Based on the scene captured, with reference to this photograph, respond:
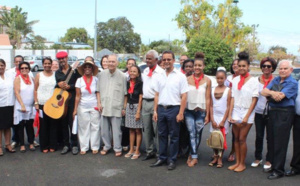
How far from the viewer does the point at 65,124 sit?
6.18 m

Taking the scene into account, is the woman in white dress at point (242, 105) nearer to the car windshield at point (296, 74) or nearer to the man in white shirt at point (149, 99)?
the man in white shirt at point (149, 99)

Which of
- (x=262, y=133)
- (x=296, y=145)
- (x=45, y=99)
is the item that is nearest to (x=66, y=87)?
(x=45, y=99)

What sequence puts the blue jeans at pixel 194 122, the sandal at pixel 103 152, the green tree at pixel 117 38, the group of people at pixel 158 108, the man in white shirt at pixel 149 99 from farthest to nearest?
the green tree at pixel 117 38 < the sandal at pixel 103 152 < the man in white shirt at pixel 149 99 < the blue jeans at pixel 194 122 < the group of people at pixel 158 108

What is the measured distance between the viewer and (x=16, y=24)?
43.1 m

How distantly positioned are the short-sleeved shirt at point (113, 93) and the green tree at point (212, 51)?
1224cm

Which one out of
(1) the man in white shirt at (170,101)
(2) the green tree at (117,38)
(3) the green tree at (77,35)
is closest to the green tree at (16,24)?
(2) the green tree at (117,38)

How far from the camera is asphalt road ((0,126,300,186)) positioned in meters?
4.71

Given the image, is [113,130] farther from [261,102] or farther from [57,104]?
[261,102]

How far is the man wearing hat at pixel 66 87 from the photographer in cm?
594

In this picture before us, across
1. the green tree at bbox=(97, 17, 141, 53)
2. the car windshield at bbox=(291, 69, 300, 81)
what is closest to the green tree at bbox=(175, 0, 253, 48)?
the car windshield at bbox=(291, 69, 300, 81)

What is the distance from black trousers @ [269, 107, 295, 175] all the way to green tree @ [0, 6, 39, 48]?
43.6m

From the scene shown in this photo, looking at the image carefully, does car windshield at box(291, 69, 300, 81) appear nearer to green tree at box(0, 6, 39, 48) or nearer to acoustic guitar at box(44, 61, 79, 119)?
acoustic guitar at box(44, 61, 79, 119)

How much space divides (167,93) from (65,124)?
228 cm

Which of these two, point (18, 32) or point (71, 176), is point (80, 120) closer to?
point (71, 176)
